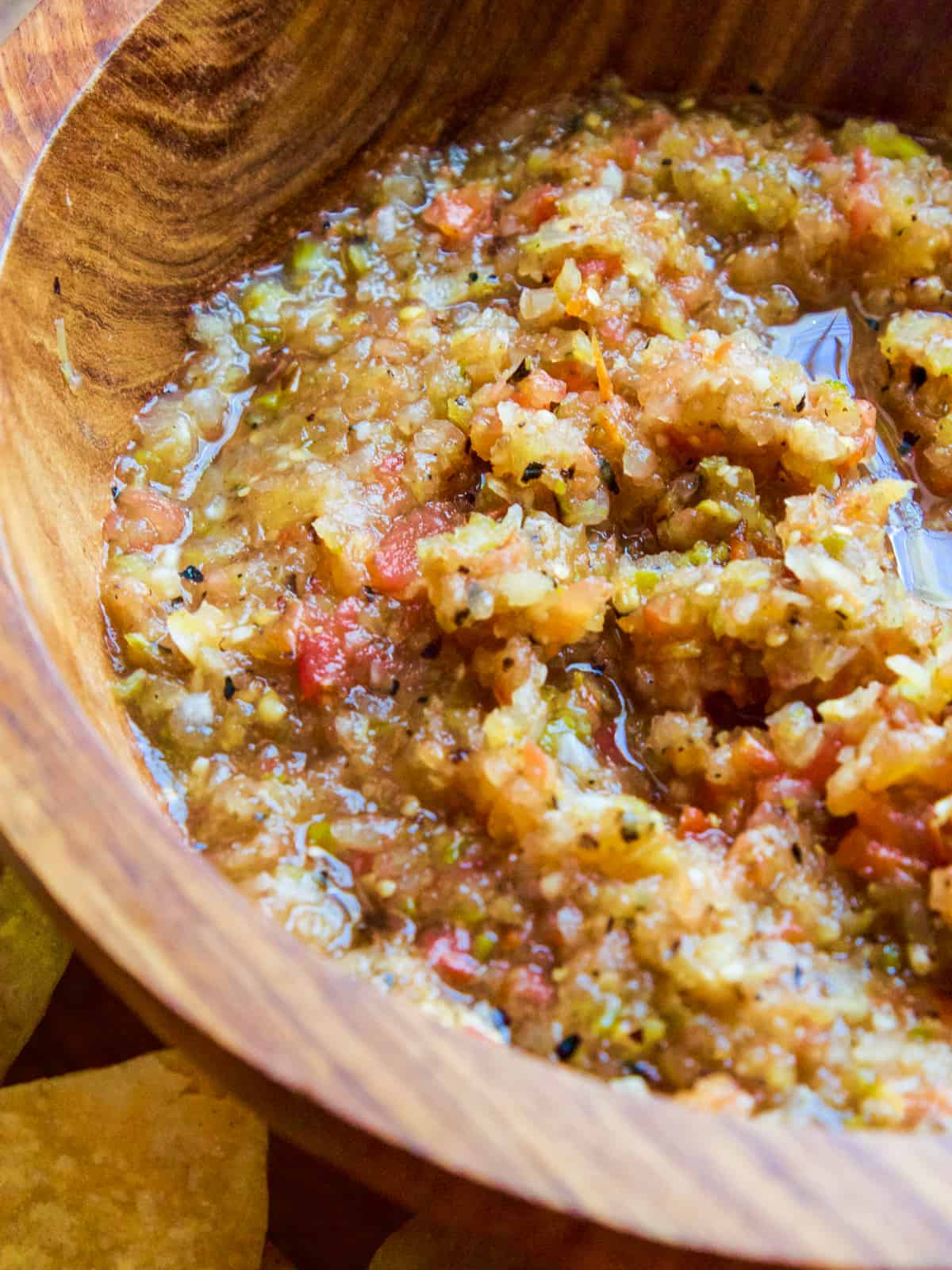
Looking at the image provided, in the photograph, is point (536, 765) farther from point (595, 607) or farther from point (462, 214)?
point (462, 214)

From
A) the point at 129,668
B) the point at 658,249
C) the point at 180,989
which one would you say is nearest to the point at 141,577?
the point at 129,668

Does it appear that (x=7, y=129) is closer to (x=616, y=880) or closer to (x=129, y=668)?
(x=129, y=668)

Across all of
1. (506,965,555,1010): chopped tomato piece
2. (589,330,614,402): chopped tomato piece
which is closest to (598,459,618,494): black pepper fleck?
(589,330,614,402): chopped tomato piece

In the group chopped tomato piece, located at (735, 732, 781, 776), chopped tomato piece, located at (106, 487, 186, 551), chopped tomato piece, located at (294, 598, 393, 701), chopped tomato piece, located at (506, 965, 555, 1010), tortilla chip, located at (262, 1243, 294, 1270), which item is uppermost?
chopped tomato piece, located at (106, 487, 186, 551)

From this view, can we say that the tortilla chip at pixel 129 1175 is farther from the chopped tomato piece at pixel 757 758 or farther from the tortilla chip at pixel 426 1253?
the chopped tomato piece at pixel 757 758

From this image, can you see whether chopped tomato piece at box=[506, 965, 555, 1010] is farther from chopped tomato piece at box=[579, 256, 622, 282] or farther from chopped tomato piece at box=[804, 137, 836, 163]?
chopped tomato piece at box=[804, 137, 836, 163]

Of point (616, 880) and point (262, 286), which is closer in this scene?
point (616, 880)
